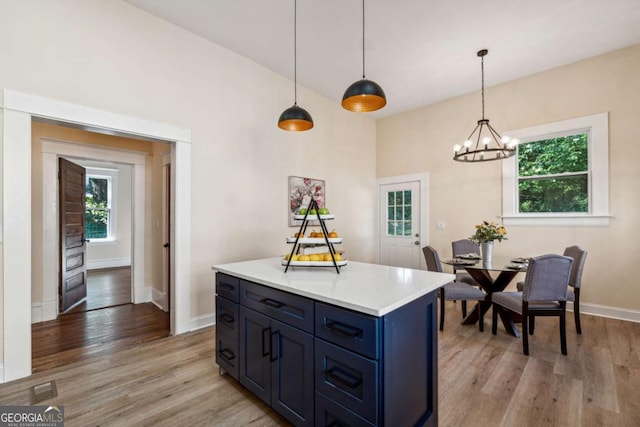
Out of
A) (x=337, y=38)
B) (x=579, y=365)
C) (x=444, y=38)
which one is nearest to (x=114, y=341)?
(x=337, y=38)

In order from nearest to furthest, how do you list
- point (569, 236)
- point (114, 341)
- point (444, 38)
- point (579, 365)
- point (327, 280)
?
point (327, 280)
point (579, 365)
point (114, 341)
point (444, 38)
point (569, 236)

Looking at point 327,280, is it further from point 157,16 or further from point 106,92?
point 157,16

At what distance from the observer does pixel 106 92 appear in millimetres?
2656

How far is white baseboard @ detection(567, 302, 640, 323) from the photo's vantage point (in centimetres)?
340

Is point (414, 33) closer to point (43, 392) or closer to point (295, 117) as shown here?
point (295, 117)

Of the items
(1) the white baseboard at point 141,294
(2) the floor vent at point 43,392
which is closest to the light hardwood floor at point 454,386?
(2) the floor vent at point 43,392

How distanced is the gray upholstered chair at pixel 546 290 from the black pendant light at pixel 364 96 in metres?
1.94

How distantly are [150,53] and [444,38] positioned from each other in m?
3.16

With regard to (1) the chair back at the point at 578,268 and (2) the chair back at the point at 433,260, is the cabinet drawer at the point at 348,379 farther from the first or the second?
(1) the chair back at the point at 578,268

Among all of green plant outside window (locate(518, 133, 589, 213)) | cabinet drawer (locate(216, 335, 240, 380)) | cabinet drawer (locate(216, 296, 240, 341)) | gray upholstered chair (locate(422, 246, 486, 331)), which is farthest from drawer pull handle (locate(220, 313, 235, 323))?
green plant outside window (locate(518, 133, 589, 213))

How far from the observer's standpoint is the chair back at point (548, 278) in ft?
8.32

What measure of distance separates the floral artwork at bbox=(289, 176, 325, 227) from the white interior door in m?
1.63

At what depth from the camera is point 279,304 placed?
1.69 m

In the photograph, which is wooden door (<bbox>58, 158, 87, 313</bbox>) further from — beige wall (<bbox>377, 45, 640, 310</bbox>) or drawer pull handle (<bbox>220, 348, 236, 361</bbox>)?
beige wall (<bbox>377, 45, 640, 310</bbox>)
